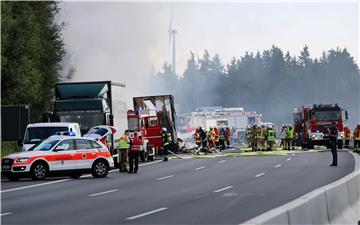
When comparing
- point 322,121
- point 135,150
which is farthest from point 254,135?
point 135,150

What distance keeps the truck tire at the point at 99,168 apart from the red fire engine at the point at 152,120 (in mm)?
13297

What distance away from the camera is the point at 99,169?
31.1 meters

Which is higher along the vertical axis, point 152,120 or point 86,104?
point 86,104

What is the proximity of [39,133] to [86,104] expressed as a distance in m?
3.90

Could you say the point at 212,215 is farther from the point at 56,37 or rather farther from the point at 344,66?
the point at 344,66

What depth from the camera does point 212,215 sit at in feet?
55.4

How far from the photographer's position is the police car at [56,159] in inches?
1175

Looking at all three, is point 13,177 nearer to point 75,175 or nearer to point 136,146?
point 75,175

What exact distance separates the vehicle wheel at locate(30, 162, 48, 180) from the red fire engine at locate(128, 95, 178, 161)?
14586 millimetres

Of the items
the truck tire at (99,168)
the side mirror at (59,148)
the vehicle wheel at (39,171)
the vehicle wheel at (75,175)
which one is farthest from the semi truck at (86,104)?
the vehicle wheel at (39,171)

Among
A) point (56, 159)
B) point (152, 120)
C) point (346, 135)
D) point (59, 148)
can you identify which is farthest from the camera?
point (346, 135)

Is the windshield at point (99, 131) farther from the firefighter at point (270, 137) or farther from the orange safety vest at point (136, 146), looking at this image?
the firefighter at point (270, 137)

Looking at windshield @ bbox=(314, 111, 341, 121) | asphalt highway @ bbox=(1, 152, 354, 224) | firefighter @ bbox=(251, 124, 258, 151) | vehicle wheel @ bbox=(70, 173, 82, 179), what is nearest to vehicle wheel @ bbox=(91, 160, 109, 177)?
asphalt highway @ bbox=(1, 152, 354, 224)

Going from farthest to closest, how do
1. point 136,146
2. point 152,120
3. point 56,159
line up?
1. point 152,120
2. point 136,146
3. point 56,159
